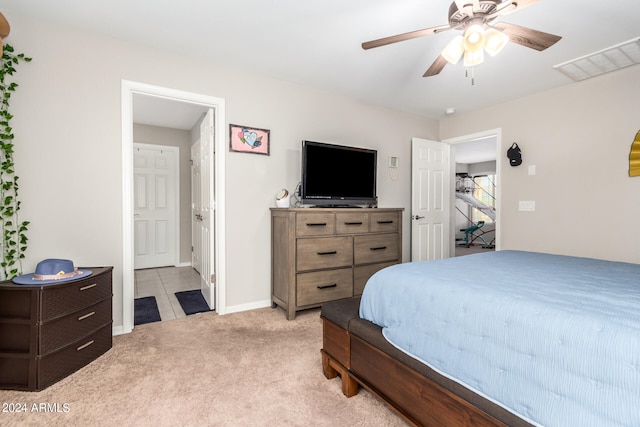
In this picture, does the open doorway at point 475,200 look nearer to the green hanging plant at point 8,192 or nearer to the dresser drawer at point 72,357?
the dresser drawer at point 72,357

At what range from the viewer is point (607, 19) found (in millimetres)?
2141

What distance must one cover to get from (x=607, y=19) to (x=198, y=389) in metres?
3.67

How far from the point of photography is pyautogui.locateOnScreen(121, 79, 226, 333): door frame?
2.49m

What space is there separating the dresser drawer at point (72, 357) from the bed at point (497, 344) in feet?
5.37

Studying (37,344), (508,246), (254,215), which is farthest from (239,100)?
(508,246)

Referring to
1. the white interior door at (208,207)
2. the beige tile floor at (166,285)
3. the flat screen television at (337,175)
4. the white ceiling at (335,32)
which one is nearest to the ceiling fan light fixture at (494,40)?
the white ceiling at (335,32)

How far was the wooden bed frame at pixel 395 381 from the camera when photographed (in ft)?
3.51

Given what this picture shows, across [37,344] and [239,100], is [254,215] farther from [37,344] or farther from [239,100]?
[37,344]

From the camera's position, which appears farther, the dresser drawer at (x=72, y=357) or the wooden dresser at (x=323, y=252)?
the wooden dresser at (x=323, y=252)

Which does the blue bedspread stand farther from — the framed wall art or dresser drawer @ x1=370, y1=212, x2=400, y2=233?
the framed wall art

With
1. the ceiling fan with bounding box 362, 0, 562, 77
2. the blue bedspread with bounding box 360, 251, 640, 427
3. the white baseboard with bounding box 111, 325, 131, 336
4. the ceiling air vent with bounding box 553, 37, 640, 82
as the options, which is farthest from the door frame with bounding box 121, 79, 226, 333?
the ceiling air vent with bounding box 553, 37, 640, 82

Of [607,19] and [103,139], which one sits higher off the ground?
[607,19]

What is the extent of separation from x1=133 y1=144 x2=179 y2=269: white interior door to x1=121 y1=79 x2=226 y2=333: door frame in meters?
2.71

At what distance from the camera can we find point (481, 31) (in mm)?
Answer: 1675
